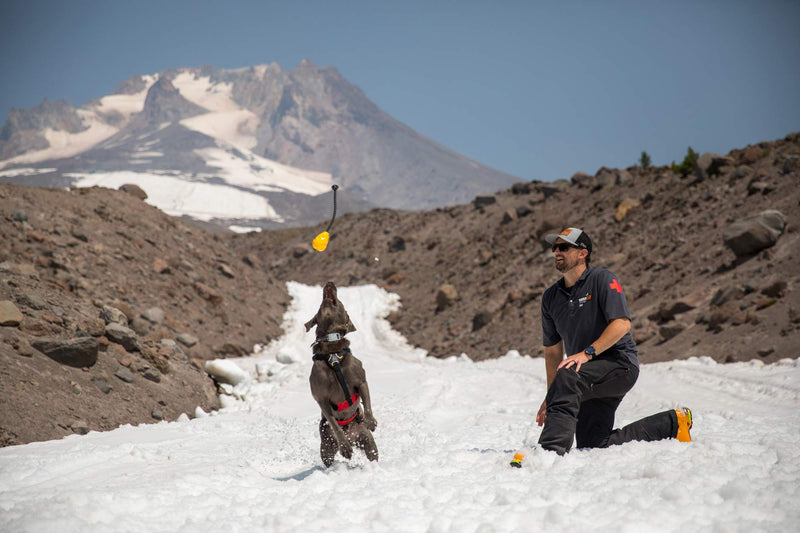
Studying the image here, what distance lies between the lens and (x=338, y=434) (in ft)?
19.2

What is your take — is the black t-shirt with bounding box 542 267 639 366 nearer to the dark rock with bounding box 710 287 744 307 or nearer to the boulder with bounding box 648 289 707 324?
the dark rock with bounding box 710 287 744 307

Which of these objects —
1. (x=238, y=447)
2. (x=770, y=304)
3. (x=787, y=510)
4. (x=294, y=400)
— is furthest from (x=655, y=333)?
(x=787, y=510)

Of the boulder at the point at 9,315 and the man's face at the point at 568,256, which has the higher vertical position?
the man's face at the point at 568,256

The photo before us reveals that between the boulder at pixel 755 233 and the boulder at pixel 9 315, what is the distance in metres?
21.0

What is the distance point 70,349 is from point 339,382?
7241 millimetres

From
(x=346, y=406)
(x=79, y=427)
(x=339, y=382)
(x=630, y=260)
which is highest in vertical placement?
(x=630, y=260)

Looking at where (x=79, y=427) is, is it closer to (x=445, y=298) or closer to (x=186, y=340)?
(x=186, y=340)

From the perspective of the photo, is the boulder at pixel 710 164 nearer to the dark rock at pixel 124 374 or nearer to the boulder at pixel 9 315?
the dark rock at pixel 124 374

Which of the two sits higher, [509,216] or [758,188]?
[758,188]

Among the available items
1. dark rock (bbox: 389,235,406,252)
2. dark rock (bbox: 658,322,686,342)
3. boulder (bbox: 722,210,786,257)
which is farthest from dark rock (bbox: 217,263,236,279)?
boulder (bbox: 722,210,786,257)

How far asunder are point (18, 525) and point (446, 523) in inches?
111

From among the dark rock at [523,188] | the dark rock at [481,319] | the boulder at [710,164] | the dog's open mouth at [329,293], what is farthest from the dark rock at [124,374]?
the dark rock at [523,188]

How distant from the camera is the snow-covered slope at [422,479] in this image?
3.75 meters

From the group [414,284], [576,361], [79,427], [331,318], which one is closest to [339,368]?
[331,318]
